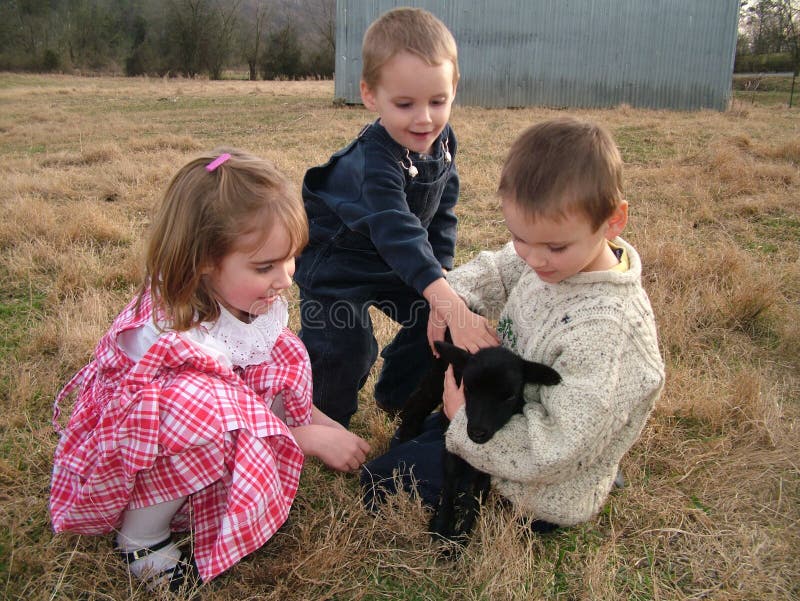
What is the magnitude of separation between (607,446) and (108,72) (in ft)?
162

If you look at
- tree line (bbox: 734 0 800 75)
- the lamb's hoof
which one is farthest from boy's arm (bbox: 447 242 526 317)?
tree line (bbox: 734 0 800 75)

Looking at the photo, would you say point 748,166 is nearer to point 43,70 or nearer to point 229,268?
point 229,268

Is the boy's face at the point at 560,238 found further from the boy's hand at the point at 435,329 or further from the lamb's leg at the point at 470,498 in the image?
the lamb's leg at the point at 470,498

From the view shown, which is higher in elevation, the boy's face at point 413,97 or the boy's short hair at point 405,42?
the boy's short hair at point 405,42

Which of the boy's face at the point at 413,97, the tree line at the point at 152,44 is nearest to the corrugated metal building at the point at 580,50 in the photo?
the boy's face at the point at 413,97

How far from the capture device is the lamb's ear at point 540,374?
5.97ft

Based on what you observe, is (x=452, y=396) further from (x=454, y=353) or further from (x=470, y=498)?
(x=470, y=498)

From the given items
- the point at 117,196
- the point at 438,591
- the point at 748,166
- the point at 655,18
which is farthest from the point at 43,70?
the point at 438,591

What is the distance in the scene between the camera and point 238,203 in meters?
1.99

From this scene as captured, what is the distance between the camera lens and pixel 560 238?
71.5 inches

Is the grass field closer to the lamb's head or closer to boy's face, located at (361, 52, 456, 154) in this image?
the lamb's head

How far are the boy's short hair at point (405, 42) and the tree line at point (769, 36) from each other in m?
29.4

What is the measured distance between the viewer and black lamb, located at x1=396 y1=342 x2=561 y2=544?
1854 millimetres

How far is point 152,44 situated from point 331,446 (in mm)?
51527
